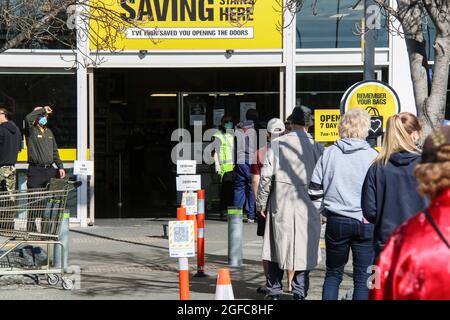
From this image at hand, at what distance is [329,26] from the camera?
17203 mm

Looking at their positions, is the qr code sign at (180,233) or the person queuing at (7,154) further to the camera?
the person queuing at (7,154)

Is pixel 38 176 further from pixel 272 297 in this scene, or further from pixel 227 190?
pixel 272 297

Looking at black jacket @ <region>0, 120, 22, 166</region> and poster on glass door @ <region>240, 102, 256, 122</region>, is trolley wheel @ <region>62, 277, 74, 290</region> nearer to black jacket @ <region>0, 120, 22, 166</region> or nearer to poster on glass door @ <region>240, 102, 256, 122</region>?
black jacket @ <region>0, 120, 22, 166</region>

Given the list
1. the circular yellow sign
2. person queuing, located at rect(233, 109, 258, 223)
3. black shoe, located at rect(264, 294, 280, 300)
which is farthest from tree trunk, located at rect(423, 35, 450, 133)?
person queuing, located at rect(233, 109, 258, 223)

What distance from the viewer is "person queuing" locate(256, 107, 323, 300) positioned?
8.89m

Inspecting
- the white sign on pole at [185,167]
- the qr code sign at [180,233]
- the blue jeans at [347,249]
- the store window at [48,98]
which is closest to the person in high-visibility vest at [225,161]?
the store window at [48,98]

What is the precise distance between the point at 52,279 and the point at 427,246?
7611 millimetres

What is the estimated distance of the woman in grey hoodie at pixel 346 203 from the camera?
303 inches

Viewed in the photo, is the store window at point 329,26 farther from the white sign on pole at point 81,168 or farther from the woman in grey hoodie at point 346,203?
the woman in grey hoodie at point 346,203

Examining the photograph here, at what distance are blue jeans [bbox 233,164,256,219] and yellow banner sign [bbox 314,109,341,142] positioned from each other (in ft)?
4.89

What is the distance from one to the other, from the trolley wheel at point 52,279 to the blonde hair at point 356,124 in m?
4.17

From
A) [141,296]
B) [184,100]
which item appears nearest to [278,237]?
[141,296]
